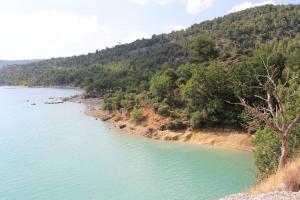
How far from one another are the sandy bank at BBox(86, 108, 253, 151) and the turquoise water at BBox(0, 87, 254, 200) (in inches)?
79.0

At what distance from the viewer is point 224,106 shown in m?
59.0

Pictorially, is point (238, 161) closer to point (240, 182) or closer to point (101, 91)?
point (240, 182)

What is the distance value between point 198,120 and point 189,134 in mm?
2304

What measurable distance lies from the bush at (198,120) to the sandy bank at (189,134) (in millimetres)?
907

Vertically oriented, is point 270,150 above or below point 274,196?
below

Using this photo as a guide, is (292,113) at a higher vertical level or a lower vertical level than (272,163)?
higher

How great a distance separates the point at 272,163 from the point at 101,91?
99.5 meters

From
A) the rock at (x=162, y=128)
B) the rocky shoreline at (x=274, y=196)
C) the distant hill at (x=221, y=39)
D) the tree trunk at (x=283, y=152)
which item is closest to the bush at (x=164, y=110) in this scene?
the rock at (x=162, y=128)

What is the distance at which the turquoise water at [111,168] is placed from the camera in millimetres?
36250

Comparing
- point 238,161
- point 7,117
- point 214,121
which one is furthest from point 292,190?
point 7,117

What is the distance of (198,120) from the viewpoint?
5781 centimetres

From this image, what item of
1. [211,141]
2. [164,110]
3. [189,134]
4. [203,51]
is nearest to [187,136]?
[189,134]

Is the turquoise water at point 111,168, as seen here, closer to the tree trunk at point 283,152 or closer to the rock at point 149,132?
the rock at point 149,132

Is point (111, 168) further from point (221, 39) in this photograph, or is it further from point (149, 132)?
point (221, 39)
